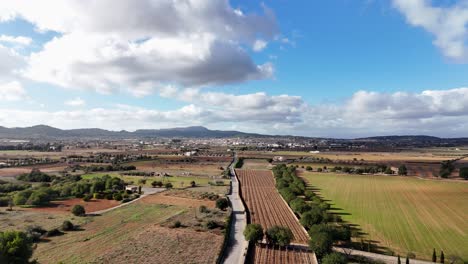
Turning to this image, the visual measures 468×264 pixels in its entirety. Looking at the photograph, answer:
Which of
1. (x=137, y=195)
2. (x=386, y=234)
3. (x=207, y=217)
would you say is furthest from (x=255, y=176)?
(x=386, y=234)

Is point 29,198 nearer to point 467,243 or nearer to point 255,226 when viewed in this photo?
point 255,226

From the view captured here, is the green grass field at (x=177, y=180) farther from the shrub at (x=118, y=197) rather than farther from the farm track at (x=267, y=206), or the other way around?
the shrub at (x=118, y=197)

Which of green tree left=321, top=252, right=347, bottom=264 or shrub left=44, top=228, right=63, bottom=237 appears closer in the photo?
green tree left=321, top=252, right=347, bottom=264

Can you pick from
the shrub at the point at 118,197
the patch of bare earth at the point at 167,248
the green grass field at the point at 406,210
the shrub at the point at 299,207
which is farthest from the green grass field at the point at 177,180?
the patch of bare earth at the point at 167,248

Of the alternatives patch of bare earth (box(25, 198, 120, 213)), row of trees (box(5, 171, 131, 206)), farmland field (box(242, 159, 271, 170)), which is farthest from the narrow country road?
farmland field (box(242, 159, 271, 170))

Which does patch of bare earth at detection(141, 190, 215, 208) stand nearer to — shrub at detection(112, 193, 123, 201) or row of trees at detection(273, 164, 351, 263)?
shrub at detection(112, 193, 123, 201)

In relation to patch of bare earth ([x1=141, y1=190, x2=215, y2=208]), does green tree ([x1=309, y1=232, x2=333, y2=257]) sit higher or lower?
higher
